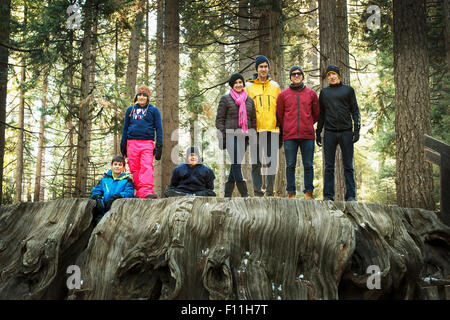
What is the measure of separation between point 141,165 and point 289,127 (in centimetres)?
258

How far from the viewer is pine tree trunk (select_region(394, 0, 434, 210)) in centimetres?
630

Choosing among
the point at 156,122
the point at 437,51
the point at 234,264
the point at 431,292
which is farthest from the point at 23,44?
the point at 437,51

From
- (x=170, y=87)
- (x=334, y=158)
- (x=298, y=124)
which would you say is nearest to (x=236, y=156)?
(x=298, y=124)

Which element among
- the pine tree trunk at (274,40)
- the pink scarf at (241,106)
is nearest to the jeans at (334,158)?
the pink scarf at (241,106)

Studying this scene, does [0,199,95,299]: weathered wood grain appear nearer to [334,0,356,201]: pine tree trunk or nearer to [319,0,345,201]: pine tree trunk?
[319,0,345,201]: pine tree trunk

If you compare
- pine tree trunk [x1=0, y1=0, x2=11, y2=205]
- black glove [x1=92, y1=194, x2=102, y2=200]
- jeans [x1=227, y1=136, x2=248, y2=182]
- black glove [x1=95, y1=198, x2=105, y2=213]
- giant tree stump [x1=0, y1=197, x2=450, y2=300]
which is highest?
pine tree trunk [x1=0, y1=0, x2=11, y2=205]

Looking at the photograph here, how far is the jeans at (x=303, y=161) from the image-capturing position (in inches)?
225

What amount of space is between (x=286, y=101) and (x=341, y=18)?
5.54m

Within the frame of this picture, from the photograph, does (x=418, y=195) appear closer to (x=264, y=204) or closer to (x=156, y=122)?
(x=264, y=204)

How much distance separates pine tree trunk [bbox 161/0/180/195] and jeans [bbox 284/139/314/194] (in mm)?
4800

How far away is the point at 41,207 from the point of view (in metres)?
4.73

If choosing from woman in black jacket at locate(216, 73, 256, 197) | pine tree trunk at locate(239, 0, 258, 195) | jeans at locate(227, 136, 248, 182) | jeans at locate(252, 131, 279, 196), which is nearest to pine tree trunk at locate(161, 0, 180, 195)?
pine tree trunk at locate(239, 0, 258, 195)

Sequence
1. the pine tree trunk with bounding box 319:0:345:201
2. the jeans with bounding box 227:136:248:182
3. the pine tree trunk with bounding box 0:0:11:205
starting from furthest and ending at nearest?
the pine tree trunk with bounding box 0:0:11:205, the pine tree trunk with bounding box 319:0:345:201, the jeans with bounding box 227:136:248:182

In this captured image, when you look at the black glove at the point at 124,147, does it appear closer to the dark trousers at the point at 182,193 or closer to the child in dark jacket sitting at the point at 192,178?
the child in dark jacket sitting at the point at 192,178
